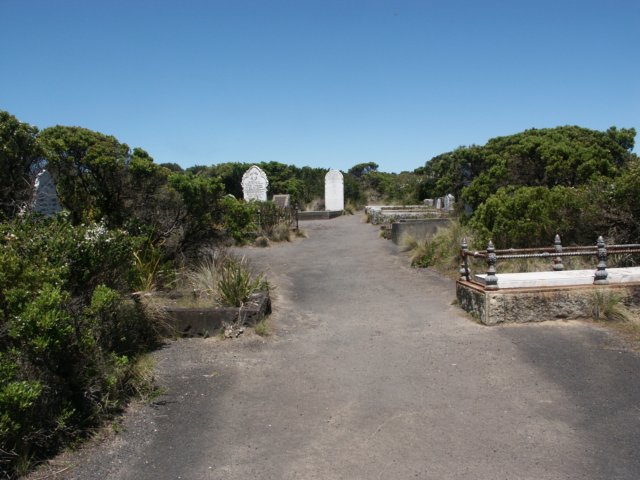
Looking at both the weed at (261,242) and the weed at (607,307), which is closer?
the weed at (607,307)

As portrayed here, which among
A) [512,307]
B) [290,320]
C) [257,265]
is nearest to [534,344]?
[512,307]

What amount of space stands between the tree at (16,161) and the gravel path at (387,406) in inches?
123

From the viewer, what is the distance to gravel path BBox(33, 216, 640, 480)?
3.94 meters

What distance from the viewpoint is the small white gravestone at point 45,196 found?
7.64 meters

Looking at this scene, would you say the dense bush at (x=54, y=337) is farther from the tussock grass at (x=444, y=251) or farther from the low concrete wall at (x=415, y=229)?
the low concrete wall at (x=415, y=229)

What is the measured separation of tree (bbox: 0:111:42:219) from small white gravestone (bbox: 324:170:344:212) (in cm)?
2495

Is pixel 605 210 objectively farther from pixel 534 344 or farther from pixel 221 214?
pixel 221 214

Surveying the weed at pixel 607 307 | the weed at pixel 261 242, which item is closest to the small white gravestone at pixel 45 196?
the weed at pixel 607 307

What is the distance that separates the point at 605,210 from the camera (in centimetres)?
1033

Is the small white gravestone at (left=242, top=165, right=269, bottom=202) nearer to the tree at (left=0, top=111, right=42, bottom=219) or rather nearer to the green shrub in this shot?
the green shrub

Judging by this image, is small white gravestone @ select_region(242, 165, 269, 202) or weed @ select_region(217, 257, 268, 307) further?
small white gravestone @ select_region(242, 165, 269, 202)

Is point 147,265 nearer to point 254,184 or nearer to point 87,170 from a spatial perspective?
point 87,170

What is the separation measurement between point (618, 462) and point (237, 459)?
2860 millimetres

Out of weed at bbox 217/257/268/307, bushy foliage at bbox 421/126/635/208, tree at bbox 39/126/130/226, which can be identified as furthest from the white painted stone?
tree at bbox 39/126/130/226
